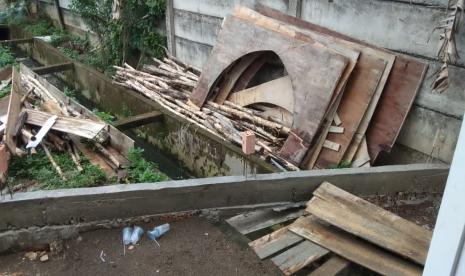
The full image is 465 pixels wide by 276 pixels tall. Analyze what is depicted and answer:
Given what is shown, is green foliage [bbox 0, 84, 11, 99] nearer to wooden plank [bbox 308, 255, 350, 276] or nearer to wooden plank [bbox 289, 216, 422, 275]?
wooden plank [bbox 289, 216, 422, 275]

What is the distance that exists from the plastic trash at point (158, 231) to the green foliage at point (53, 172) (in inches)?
49.4

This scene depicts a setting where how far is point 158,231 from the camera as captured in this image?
402 cm

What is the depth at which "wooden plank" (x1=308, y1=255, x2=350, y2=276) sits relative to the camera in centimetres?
333

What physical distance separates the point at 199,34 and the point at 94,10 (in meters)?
3.10

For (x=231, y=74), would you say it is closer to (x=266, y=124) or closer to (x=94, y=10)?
(x=266, y=124)

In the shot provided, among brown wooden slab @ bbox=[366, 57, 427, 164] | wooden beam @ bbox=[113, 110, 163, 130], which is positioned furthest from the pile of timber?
brown wooden slab @ bbox=[366, 57, 427, 164]

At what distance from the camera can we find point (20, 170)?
16.9 feet

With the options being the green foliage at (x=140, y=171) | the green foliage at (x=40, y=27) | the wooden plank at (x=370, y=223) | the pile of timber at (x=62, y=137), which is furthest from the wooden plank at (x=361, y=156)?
the green foliage at (x=40, y=27)

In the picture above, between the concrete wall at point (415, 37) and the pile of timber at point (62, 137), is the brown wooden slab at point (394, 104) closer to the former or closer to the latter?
the concrete wall at point (415, 37)

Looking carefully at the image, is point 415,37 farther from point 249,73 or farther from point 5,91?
point 5,91

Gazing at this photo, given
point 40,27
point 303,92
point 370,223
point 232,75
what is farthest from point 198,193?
point 40,27

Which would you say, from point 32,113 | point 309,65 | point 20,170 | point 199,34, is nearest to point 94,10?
point 199,34

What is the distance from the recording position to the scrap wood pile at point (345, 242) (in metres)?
3.33

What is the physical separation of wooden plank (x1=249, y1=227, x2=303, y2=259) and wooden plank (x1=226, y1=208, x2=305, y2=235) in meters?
0.36
